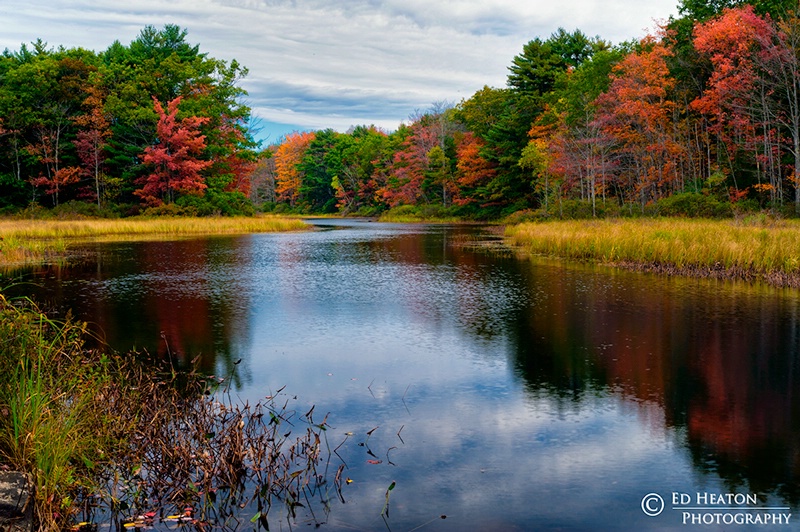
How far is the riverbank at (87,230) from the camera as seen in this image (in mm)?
22188

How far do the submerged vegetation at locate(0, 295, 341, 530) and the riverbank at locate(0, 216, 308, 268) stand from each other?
16832 millimetres

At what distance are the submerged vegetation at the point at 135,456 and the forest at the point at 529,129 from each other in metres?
29.4

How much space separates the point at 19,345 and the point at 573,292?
38.6ft

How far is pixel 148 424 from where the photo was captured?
18.0ft

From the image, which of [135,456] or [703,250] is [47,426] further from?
[703,250]

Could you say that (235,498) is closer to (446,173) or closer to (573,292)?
(573,292)

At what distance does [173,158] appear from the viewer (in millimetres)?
48375

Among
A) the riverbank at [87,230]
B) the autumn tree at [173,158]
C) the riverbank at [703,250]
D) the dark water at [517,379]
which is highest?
the autumn tree at [173,158]

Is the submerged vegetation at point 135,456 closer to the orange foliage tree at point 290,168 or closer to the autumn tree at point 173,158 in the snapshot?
the autumn tree at point 173,158

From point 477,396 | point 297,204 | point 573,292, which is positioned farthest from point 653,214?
point 297,204

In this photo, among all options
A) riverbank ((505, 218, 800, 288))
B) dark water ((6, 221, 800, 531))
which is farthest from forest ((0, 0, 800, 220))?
dark water ((6, 221, 800, 531))

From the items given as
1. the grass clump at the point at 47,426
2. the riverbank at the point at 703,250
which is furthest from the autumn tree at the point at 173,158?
the grass clump at the point at 47,426

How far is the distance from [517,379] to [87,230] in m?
33.9

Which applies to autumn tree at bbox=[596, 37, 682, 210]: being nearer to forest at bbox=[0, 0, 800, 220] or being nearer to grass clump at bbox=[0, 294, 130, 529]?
forest at bbox=[0, 0, 800, 220]
